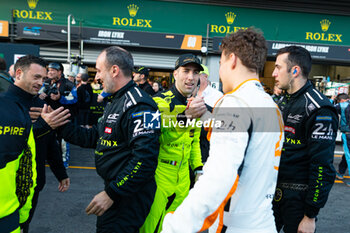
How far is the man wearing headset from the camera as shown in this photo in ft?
7.00

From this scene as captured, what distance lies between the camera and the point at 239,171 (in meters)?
1.25

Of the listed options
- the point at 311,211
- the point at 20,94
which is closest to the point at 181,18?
the point at 20,94

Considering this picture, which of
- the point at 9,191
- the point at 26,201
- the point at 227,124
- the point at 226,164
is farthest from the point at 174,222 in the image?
the point at 26,201

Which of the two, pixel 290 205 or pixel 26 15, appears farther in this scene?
pixel 26 15

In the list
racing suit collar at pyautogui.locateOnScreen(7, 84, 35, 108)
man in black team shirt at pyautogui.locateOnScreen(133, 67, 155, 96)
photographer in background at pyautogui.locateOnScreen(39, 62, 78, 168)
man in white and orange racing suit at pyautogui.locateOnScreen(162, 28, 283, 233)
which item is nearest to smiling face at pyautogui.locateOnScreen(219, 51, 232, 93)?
man in white and orange racing suit at pyautogui.locateOnScreen(162, 28, 283, 233)

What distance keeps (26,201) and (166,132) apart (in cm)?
128

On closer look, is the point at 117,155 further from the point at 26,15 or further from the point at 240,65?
the point at 26,15

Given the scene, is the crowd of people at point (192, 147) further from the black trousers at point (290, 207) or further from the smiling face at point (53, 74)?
the smiling face at point (53, 74)

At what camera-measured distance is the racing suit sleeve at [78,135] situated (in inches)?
98.0

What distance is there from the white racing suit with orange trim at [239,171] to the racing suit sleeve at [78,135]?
155 centimetres

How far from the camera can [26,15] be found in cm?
1477

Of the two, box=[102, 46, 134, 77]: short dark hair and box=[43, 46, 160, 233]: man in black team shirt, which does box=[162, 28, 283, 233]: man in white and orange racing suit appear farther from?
box=[102, 46, 134, 77]: short dark hair

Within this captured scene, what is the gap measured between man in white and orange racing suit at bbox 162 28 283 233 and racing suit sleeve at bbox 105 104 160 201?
69 cm

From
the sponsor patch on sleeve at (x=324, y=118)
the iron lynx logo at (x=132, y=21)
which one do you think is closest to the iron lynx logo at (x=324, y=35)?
the iron lynx logo at (x=132, y=21)
